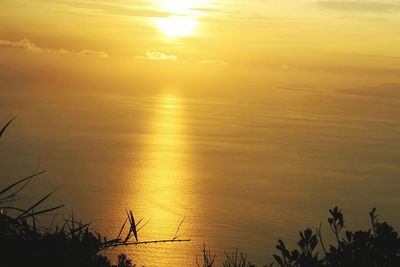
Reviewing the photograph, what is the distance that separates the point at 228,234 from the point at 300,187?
61.1 feet

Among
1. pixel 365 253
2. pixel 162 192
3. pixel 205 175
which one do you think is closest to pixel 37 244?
pixel 365 253

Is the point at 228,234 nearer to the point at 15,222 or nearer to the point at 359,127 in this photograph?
the point at 15,222

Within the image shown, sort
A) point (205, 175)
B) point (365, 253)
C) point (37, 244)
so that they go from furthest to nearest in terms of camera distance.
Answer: point (205, 175)
point (365, 253)
point (37, 244)

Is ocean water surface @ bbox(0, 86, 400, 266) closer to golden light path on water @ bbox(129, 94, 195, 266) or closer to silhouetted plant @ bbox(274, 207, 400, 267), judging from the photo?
golden light path on water @ bbox(129, 94, 195, 266)

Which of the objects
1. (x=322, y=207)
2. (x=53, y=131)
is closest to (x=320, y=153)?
(x=322, y=207)

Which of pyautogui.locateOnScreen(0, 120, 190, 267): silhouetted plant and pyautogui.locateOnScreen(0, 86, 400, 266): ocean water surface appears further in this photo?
pyautogui.locateOnScreen(0, 86, 400, 266): ocean water surface

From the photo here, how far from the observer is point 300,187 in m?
55.3

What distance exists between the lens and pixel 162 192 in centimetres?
5006

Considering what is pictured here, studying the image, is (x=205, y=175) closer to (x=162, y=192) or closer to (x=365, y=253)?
(x=162, y=192)

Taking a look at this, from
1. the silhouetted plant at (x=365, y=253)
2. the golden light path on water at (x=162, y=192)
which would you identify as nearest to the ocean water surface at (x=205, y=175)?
the golden light path on water at (x=162, y=192)

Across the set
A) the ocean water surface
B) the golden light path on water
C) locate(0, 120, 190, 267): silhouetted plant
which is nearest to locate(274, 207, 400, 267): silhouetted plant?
locate(0, 120, 190, 267): silhouetted plant

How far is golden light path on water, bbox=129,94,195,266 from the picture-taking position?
37.4 m

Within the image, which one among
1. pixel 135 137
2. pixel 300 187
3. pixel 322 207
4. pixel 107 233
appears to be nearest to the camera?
pixel 107 233

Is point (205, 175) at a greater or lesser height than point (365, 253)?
greater
